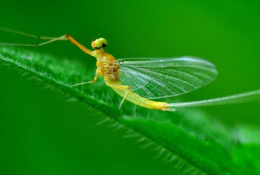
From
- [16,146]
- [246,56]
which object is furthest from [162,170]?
[246,56]

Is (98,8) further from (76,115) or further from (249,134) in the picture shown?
(249,134)

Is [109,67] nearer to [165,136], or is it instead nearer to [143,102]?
[143,102]

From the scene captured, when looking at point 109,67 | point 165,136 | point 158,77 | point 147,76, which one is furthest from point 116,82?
point 165,136

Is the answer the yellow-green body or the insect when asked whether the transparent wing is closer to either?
the insect

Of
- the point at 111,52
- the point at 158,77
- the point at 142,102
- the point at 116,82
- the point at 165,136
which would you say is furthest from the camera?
the point at 111,52

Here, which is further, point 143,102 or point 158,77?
point 158,77

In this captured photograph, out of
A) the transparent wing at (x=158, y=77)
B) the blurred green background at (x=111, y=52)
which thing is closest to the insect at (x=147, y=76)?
the transparent wing at (x=158, y=77)

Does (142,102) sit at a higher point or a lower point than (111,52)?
lower
